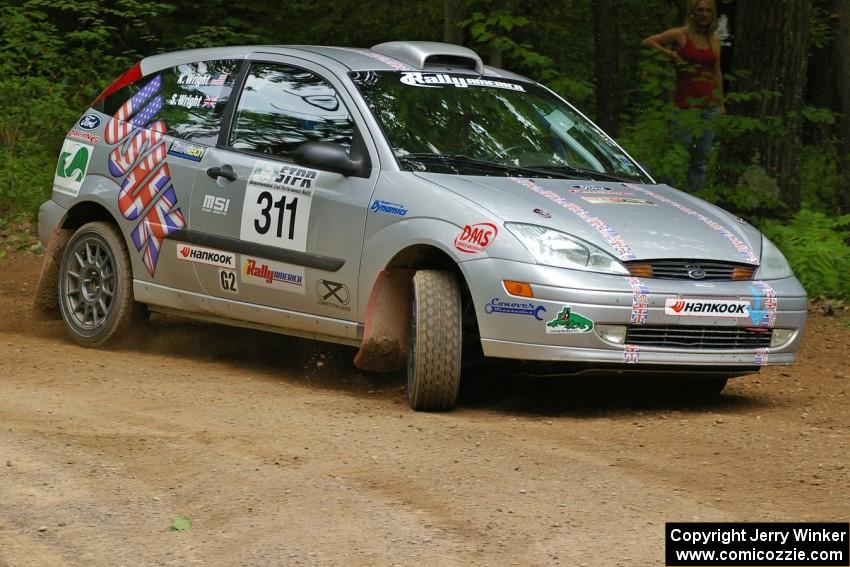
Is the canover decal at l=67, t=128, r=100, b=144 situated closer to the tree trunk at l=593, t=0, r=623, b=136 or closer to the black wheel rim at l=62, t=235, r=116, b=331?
the black wheel rim at l=62, t=235, r=116, b=331

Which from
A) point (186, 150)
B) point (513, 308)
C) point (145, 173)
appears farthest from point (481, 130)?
point (145, 173)

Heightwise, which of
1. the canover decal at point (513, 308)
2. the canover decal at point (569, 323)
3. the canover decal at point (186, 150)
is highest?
the canover decal at point (186, 150)

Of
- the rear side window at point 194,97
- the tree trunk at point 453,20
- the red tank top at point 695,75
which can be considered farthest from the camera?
the tree trunk at point 453,20

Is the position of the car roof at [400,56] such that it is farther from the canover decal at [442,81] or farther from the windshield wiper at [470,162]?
the windshield wiper at [470,162]

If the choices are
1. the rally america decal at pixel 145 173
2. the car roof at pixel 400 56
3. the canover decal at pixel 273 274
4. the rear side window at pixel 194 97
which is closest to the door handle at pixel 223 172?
the rear side window at pixel 194 97

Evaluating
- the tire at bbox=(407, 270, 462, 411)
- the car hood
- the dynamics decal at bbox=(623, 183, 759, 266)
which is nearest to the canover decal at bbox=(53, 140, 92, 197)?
the car hood

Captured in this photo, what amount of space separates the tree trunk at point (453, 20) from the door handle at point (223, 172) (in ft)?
21.0

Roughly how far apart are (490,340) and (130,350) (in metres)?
2.87

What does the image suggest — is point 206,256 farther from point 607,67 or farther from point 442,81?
point 607,67

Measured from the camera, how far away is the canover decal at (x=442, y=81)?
24.8 ft

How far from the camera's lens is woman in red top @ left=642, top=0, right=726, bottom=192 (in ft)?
36.9

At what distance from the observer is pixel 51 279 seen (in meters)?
8.64

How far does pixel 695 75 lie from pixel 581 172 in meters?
4.59

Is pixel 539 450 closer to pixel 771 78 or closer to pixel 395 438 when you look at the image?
pixel 395 438
